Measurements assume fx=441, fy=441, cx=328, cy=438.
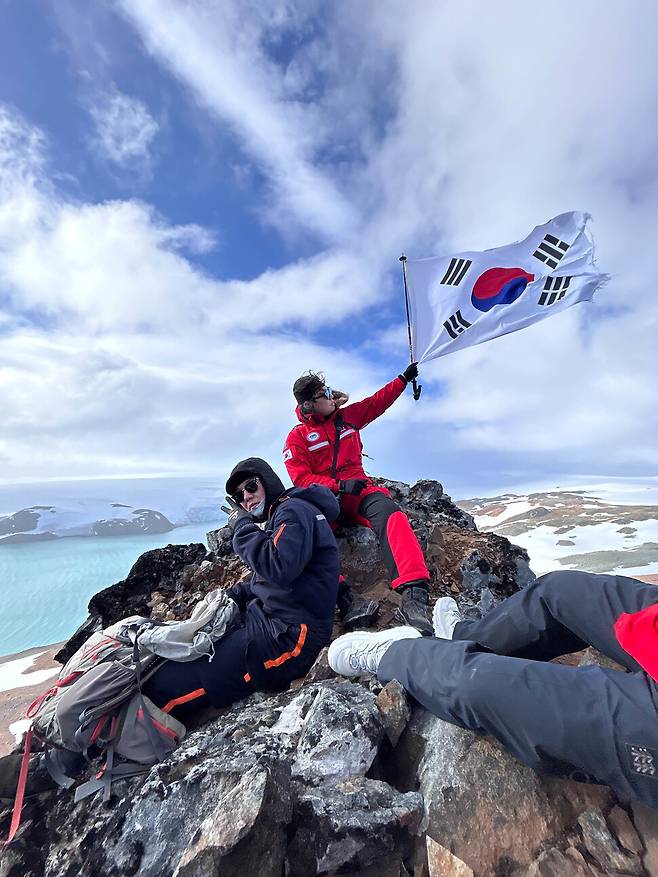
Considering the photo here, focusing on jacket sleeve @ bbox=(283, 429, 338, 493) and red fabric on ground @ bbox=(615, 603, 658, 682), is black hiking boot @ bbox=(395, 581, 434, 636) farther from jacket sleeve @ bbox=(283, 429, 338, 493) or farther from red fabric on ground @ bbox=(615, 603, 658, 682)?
red fabric on ground @ bbox=(615, 603, 658, 682)

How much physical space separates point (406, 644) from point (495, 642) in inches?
26.4

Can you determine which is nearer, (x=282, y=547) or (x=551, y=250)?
(x=282, y=547)

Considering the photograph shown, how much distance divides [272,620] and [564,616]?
238 cm

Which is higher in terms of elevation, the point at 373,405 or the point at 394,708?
the point at 373,405

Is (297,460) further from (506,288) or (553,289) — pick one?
(553,289)

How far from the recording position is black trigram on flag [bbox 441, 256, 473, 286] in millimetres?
8008

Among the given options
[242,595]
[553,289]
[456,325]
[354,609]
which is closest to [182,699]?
[242,595]

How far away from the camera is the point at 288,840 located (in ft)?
8.14

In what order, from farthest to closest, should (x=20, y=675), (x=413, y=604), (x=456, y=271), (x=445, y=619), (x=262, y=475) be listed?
(x=20, y=675)
(x=456, y=271)
(x=413, y=604)
(x=262, y=475)
(x=445, y=619)

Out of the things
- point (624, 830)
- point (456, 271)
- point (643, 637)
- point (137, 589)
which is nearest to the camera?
point (643, 637)

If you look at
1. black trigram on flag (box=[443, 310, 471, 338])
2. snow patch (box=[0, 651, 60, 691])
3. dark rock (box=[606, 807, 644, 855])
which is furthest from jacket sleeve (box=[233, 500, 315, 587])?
snow patch (box=[0, 651, 60, 691])

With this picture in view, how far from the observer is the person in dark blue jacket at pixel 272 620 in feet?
12.2

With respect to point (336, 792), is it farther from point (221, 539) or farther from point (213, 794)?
point (221, 539)

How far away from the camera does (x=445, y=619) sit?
4309mm
